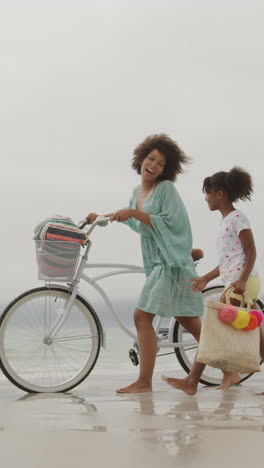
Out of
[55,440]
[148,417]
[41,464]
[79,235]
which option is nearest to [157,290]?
[79,235]

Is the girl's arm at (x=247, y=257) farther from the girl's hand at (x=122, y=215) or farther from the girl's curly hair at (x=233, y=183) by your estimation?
the girl's hand at (x=122, y=215)

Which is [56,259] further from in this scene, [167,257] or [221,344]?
[221,344]

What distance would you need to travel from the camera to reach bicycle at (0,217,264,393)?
535 cm

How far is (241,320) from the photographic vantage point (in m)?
4.67

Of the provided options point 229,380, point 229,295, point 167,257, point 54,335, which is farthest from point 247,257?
point 54,335

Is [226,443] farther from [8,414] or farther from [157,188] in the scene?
[157,188]

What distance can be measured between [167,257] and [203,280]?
0.33 m

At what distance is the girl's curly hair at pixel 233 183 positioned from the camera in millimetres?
5133

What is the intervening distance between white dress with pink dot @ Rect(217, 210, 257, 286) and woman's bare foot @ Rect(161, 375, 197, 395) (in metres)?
0.75

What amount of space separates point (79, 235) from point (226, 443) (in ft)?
8.20

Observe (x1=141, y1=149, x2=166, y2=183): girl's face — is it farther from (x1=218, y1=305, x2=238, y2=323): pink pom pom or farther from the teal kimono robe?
(x1=218, y1=305, x2=238, y2=323): pink pom pom

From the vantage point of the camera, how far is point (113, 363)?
7621mm

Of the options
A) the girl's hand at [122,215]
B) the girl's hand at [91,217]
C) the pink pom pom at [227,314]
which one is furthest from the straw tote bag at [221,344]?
the girl's hand at [91,217]

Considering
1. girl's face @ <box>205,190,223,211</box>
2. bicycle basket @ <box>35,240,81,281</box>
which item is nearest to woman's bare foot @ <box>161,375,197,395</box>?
bicycle basket @ <box>35,240,81,281</box>
